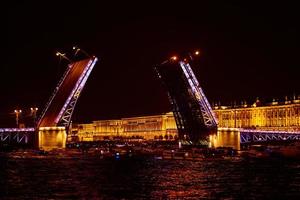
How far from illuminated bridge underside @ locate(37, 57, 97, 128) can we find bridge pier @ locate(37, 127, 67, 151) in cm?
58

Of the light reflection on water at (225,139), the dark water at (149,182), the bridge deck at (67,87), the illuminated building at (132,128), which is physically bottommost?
the dark water at (149,182)

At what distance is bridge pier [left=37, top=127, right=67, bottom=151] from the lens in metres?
50.4

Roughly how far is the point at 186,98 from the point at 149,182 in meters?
21.0

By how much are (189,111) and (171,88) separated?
7.31 feet

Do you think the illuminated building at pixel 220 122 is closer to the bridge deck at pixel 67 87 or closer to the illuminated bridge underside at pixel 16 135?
the illuminated bridge underside at pixel 16 135

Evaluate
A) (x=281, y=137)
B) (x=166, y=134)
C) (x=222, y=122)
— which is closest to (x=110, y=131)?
(x=166, y=134)

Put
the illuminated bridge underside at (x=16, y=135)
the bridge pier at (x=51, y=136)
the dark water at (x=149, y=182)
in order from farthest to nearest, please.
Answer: the illuminated bridge underside at (x=16, y=135) < the bridge pier at (x=51, y=136) < the dark water at (x=149, y=182)

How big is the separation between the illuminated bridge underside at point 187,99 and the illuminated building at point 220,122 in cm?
3888

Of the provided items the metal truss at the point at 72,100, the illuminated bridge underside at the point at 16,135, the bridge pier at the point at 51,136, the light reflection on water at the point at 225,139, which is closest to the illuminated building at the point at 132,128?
the illuminated bridge underside at the point at 16,135

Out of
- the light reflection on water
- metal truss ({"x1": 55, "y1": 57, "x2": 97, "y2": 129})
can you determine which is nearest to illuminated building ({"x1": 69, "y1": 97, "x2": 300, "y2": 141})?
the light reflection on water

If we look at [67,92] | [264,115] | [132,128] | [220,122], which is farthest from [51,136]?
[132,128]

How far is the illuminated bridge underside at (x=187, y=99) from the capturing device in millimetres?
43906

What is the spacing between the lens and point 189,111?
46.6 meters

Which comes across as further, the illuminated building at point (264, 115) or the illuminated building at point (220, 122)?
the illuminated building at point (220, 122)
